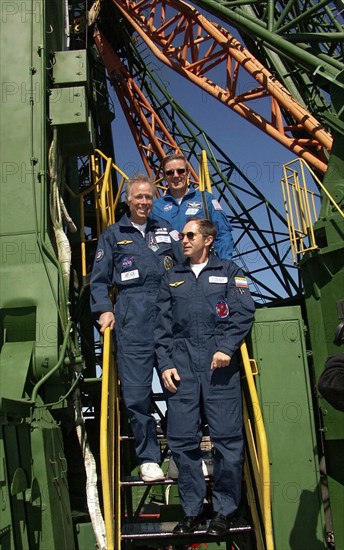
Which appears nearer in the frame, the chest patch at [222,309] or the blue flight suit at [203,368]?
the blue flight suit at [203,368]

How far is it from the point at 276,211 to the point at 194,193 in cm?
694

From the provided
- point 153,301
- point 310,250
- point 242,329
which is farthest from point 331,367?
point 310,250

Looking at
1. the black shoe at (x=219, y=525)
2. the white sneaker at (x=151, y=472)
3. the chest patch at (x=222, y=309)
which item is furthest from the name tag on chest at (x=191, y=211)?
the black shoe at (x=219, y=525)

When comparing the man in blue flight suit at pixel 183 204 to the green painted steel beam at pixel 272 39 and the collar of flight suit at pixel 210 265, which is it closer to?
the collar of flight suit at pixel 210 265

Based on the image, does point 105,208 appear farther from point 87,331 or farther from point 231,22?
point 231,22

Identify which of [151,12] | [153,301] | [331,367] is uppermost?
[151,12]

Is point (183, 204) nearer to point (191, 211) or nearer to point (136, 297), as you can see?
point (191, 211)

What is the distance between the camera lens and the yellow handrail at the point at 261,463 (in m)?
3.56

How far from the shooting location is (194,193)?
5.13 m

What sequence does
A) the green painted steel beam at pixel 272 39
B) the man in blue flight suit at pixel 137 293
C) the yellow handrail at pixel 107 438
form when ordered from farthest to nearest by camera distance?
1. the green painted steel beam at pixel 272 39
2. the man in blue flight suit at pixel 137 293
3. the yellow handrail at pixel 107 438

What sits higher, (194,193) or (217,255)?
(194,193)

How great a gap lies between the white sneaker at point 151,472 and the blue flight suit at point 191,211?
1.94m

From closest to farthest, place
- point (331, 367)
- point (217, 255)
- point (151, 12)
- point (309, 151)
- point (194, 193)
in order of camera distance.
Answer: point (331, 367) → point (217, 255) → point (194, 193) → point (309, 151) → point (151, 12)

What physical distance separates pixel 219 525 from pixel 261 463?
0.51 meters
